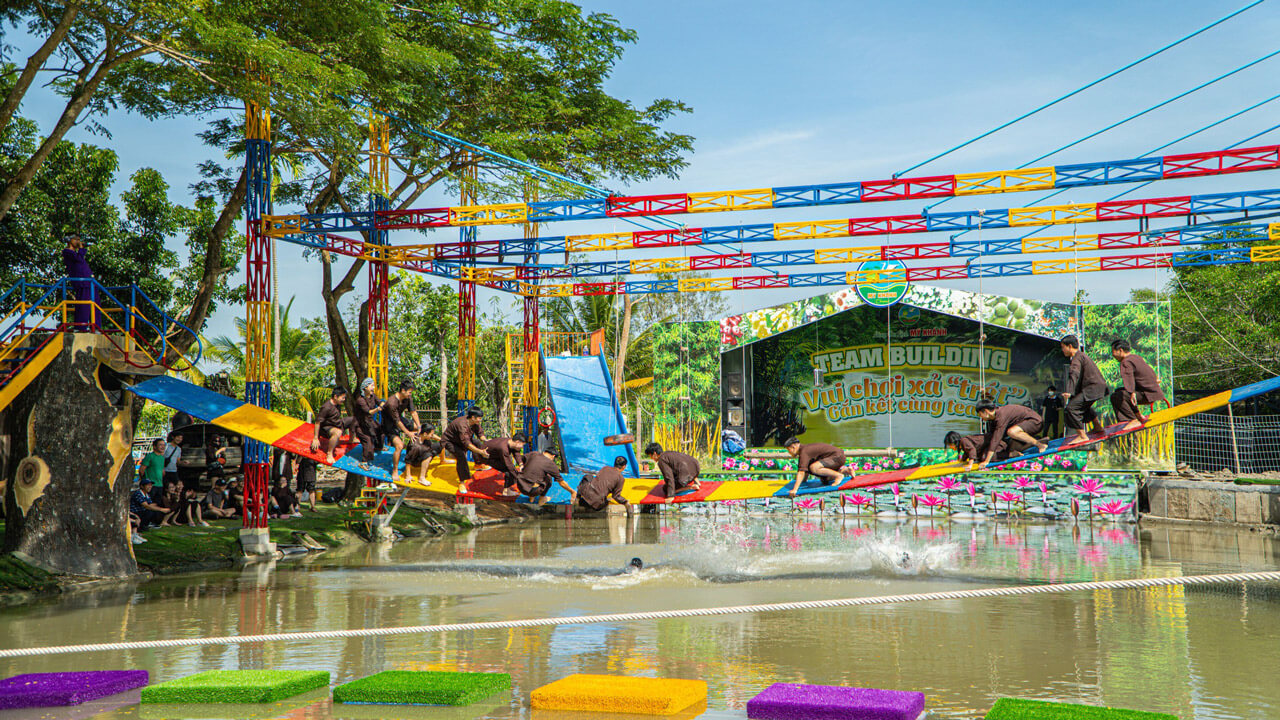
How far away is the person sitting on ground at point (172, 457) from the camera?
14.2 metres

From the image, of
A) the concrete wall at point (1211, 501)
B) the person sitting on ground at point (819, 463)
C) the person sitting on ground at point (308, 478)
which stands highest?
the person sitting on ground at point (819, 463)

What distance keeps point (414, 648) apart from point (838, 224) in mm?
8949

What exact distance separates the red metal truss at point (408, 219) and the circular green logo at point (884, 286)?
6997 millimetres

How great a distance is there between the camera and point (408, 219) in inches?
551

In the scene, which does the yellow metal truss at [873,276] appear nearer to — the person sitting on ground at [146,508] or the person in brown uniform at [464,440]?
the person in brown uniform at [464,440]

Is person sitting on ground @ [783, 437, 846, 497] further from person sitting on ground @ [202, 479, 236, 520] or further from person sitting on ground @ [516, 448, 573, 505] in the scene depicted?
person sitting on ground @ [202, 479, 236, 520]

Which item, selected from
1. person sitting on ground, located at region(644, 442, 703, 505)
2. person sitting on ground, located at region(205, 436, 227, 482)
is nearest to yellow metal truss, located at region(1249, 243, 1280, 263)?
person sitting on ground, located at region(644, 442, 703, 505)

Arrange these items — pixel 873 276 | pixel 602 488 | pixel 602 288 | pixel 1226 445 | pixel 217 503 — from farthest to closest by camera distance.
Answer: pixel 1226 445, pixel 602 288, pixel 873 276, pixel 217 503, pixel 602 488

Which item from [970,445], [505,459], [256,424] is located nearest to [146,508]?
[256,424]

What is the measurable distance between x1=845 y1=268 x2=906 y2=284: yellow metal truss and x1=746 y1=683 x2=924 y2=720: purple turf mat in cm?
1266

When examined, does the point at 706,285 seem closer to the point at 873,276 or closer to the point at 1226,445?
the point at 873,276

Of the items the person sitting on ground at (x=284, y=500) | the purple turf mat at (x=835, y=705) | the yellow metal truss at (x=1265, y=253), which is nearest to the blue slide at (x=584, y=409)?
the person sitting on ground at (x=284, y=500)

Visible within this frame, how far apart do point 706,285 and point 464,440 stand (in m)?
8.05

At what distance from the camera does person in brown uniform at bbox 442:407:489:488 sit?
11156mm
